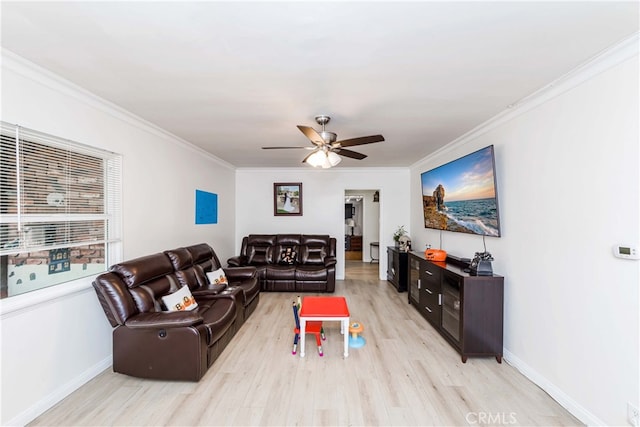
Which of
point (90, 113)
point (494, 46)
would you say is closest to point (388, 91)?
point (494, 46)

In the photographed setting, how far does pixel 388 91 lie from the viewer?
240 cm

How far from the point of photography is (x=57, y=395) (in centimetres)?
221

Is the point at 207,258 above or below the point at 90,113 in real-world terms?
below

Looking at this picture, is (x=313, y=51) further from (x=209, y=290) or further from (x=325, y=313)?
(x=209, y=290)

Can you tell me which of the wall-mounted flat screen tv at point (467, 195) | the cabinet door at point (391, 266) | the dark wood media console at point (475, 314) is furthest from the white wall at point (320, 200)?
the dark wood media console at point (475, 314)

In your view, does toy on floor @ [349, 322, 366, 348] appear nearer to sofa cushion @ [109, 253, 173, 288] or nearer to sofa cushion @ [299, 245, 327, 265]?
sofa cushion @ [109, 253, 173, 288]

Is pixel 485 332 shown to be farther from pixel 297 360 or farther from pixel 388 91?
pixel 388 91

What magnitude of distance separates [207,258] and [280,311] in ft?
4.46

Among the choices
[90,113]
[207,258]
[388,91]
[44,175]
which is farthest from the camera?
[207,258]

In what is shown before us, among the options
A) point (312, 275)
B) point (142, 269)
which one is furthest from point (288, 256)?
point (142, 269)

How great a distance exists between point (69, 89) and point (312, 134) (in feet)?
6.75

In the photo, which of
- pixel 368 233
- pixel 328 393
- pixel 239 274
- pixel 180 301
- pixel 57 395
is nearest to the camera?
pixel 57 395

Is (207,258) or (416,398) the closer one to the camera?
(416,398)

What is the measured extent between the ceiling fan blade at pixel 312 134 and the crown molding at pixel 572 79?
185cm
